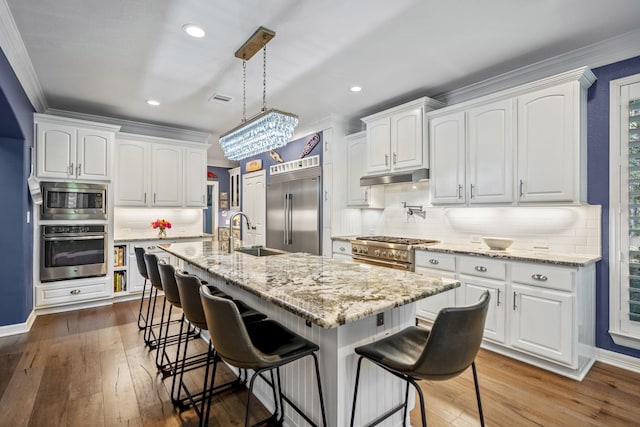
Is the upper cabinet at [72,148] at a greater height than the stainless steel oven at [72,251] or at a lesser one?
greater

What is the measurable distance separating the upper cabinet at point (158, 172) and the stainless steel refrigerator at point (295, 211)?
1.23 meters

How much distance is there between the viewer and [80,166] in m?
4.12

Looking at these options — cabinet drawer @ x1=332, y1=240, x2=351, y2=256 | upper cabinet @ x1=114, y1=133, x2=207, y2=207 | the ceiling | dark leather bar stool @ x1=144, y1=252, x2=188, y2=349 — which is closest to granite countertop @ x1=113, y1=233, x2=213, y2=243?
upper cabinet @ x1=114, y1=133, x2=207, y2=207

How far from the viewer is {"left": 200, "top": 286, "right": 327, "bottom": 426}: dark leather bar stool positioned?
1.29 m

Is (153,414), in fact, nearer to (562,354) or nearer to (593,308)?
(562,354)

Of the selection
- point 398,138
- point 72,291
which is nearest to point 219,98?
point 398,138

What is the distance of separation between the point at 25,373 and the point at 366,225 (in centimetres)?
389

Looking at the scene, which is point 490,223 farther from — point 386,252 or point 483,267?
point 386,252

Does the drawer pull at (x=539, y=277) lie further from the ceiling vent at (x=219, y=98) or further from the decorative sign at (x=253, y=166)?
the decorative sign at (x=253, y=166)

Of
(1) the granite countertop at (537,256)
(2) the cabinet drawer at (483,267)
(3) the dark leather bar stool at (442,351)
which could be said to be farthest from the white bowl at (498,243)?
(3) the dark leather bar stool at (442,351)

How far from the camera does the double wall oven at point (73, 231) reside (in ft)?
12.8

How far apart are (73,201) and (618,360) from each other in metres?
5.93

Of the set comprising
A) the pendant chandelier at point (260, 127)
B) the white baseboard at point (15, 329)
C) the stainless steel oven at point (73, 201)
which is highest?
the pendant chandelier at point (260, 127)

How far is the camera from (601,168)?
265 centimetres
